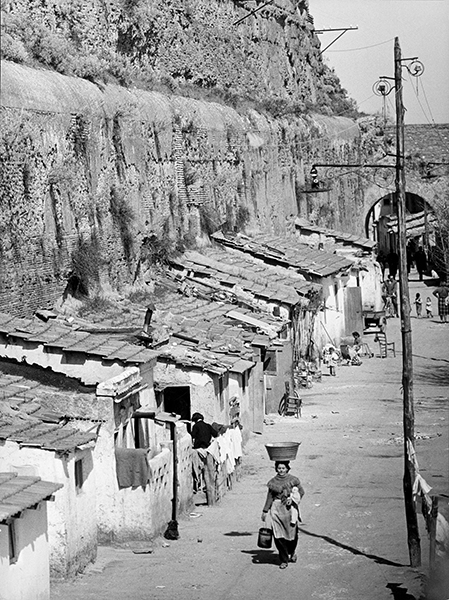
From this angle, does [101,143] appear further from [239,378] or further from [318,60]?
[318,60]

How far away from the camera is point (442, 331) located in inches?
1474

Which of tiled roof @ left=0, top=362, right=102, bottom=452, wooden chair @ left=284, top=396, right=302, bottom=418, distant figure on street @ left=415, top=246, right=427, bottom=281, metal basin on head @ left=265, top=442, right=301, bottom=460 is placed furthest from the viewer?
distant figure on street @ left=415, top=246, right=427, bottom=281

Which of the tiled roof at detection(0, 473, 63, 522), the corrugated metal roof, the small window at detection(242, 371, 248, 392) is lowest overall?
the small window at detection(242, 371, 248, 392)

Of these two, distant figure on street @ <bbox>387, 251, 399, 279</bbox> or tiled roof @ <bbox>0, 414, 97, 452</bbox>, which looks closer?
tiled roof @ <bbox>0, 414, 97, 452</bbox>

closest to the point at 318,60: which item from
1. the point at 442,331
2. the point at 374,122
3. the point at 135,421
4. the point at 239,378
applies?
the point at 374,122

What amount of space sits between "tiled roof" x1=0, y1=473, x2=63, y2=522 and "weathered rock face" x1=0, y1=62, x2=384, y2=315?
8447mm

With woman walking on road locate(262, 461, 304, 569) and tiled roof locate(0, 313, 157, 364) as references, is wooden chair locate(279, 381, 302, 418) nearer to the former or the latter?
tiled roof locate(0, 313, 157, 364)

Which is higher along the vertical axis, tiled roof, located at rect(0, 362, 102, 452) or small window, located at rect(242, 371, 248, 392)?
tiled roof, located at rect(0, 362, 102, 452)

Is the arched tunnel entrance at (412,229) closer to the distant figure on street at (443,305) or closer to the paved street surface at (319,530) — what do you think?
the distant figure on street at (443,305)

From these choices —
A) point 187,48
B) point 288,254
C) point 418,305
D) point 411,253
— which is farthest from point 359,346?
point 411,253

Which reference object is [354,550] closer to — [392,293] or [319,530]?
[319,530]

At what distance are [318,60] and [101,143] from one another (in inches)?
1131

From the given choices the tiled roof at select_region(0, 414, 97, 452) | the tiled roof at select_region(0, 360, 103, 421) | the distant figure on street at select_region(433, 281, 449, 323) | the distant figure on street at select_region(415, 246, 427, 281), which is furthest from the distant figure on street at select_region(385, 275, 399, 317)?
the tiled roof at select_region(0, 414, 97, 452)

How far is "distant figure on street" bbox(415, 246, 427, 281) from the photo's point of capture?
161 feet
